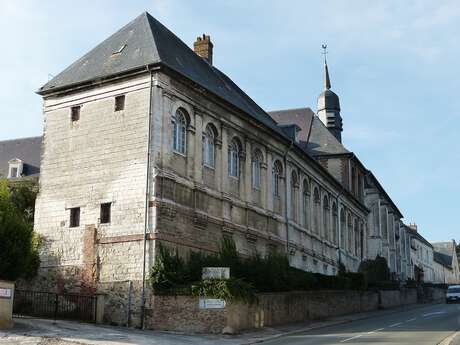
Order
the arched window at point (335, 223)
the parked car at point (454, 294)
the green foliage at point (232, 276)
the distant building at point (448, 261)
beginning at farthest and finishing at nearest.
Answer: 1. the distant building at point (448, 261)
2. the parked car at point (454, 294)
3. the arched window at point (335, 223)
4. the green foliage at point (232, 276)

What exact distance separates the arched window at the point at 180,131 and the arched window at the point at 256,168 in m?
6.30

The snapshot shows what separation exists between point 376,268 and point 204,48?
2758 cm

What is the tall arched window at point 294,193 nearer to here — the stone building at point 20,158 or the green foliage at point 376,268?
the stone building at point 20,158

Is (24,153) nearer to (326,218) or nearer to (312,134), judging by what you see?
(326,218)

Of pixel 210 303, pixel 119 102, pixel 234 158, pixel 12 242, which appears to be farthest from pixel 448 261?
pixel 12 242

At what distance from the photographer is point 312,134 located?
53.1 metres

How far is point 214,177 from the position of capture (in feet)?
91.1

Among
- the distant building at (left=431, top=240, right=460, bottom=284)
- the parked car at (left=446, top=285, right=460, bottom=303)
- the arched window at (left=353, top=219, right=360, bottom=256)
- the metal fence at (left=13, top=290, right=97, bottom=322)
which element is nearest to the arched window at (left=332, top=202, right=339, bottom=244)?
the arched window at (left=353, top=219, right=360, bottom=256)

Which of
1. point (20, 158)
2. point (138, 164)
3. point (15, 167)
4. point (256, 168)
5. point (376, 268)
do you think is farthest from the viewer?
point (376, 268)

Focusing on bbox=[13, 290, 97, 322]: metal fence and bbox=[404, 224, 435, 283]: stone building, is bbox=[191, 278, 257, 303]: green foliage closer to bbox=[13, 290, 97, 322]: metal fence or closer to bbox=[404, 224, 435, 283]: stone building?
bbox=[13, 290, 97, 322]: metal fence

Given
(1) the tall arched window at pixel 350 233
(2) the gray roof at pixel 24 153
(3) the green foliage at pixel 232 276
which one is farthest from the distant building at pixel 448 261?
(3) the green foliage at pixel 232 276

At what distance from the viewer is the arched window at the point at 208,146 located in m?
27.4

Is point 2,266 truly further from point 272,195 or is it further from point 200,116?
point 272,195

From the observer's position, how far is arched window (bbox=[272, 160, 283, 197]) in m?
34.3
